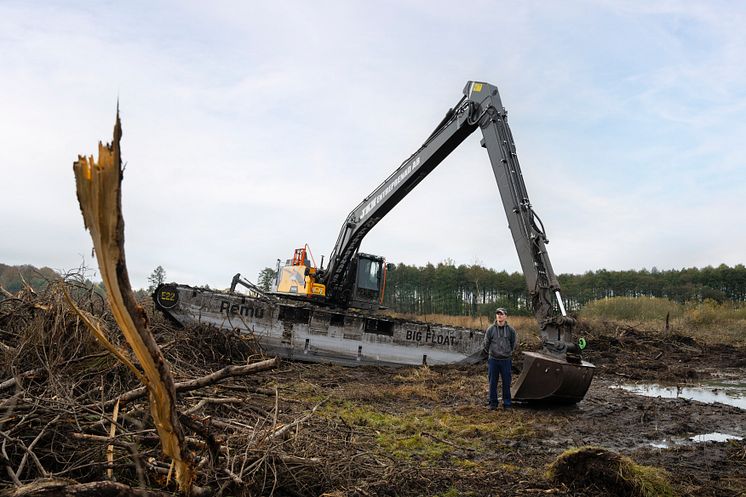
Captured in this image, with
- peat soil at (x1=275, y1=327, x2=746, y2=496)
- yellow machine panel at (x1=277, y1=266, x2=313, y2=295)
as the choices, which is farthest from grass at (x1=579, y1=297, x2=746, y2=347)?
yellow machine panel at (x1=277, y1=266, x2=313, y2=295)

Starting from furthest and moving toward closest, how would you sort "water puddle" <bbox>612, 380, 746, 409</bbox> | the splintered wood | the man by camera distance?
"water puddle" <bbox>612, 380, 746, 409</bbox> < the man < the splintered wood

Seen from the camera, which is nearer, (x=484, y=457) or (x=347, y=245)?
(x=484, y=457)

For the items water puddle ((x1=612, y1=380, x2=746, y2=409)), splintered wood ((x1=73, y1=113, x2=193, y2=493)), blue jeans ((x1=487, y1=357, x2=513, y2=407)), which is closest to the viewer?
splintered wood ((x1=73, y1=113, x2=193, y2=493))

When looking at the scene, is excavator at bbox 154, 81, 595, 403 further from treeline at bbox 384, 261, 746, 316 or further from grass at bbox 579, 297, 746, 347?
treeline at bbox 384, 261, 746, 316

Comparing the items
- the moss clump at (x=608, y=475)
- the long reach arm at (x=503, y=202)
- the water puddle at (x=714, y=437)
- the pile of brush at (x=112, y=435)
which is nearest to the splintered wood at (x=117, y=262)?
the pile of brush at (x=112, y=435)

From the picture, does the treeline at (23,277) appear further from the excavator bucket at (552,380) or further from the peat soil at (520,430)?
the excavator bucket at (552,380)

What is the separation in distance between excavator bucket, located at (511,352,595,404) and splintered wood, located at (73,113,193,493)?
22.7ft

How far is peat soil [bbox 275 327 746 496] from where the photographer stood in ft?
15.0

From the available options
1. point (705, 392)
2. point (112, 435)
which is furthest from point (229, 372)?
point (705, 392)

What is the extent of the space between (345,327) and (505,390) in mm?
5538

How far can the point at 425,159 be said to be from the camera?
41.3ft

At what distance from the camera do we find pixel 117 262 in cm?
216

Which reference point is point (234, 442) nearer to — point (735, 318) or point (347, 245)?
point (347, 245)

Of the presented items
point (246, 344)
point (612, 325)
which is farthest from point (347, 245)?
point (612, 325)
